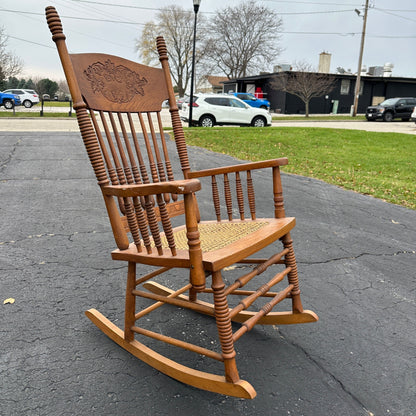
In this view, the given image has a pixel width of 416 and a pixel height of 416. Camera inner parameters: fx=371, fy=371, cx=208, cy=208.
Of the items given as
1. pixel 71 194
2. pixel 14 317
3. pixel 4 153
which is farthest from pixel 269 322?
pixel 4 153

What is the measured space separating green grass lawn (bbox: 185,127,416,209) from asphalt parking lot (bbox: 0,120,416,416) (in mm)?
1803

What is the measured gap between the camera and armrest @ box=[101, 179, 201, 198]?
1.19 m

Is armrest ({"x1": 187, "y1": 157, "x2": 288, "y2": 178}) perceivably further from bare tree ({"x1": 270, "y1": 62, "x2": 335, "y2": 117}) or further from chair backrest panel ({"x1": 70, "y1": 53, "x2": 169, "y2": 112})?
bare tree ({"x1": 270, "y1": 62, "x2": 335, "y2": 117})

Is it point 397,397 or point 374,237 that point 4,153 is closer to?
point 374,237

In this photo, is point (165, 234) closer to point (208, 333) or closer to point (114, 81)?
point (208, 333)

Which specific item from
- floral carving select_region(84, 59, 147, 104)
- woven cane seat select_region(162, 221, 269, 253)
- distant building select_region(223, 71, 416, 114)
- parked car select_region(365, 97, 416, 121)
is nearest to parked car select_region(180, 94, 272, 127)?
parked car select_region(365, 97, 416, 121)

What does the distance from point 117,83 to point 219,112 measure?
11.9m

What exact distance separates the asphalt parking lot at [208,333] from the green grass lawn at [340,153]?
180cm

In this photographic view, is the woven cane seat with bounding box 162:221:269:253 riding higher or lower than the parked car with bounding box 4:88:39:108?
lower

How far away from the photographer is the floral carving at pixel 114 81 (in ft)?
5.42

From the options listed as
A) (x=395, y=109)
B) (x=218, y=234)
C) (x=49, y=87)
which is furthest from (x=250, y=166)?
(x=49, y=87)

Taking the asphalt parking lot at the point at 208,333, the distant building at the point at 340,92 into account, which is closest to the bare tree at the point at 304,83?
the distant building at the point at 340,92

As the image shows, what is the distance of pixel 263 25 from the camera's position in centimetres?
3447

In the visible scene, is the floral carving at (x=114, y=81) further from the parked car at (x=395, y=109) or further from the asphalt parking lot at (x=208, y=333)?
the parked car at (x=395, y=109)
